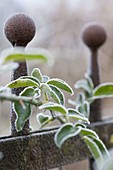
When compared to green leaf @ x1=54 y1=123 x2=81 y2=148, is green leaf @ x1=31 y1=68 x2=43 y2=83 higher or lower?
higher

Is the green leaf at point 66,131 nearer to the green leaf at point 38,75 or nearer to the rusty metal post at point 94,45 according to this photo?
the green leaf at point 38,75

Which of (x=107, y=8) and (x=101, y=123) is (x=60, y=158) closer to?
(x=101, y=123)

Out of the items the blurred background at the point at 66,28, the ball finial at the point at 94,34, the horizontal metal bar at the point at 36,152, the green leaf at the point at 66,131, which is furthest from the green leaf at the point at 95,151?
the blurred background at the point at 66,28

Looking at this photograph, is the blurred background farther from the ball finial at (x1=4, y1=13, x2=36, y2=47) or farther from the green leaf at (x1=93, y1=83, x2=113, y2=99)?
the ball finial at (x1=4, y1=13, x2=36, y2=47)

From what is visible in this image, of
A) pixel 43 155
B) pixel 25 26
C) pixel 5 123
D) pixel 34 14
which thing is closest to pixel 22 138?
pixel 43 155

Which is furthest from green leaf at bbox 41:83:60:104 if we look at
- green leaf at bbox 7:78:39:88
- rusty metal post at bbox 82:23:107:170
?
rusty metal post at bbox 82:23:107:170

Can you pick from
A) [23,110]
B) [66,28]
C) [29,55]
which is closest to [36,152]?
[23,110]

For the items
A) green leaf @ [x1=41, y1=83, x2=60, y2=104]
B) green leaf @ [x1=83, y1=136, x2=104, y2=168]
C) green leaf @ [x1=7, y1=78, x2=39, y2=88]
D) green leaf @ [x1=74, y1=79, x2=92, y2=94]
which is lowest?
green leaf @ [x1=83, y1=136, x2=104, y2=168]
